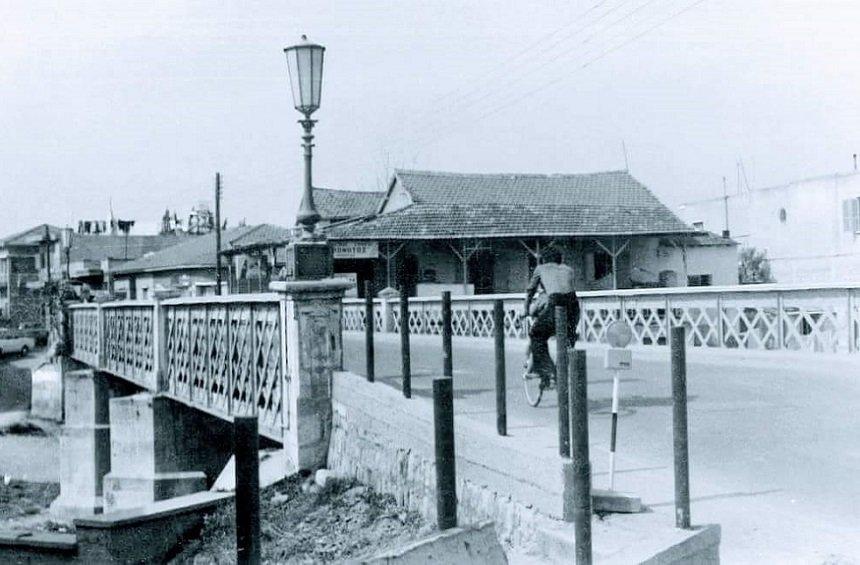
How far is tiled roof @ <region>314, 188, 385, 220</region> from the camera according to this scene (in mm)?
41781

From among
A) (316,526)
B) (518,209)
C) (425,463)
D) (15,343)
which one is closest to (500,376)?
(425,463)

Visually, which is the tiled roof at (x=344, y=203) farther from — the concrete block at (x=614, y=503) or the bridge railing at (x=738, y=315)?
the concrete block at (x=614, y=503)

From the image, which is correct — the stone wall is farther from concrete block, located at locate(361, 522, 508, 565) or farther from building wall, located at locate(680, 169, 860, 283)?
building wall, located at locate(680, 169, 860, 283)

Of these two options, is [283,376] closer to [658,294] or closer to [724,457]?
[724,457]

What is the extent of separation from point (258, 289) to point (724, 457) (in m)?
32.4

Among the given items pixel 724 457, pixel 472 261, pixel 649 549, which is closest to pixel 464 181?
pixel 472 261

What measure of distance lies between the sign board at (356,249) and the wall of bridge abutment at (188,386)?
773cm

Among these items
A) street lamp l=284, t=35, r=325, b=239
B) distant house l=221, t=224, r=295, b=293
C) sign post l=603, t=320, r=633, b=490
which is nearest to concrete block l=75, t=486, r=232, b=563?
street lamp l=284, t=35, r=325, b=239

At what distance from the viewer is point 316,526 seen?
825 cm

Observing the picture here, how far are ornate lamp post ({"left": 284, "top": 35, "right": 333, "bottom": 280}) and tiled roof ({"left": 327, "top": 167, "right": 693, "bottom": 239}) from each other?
838 inches

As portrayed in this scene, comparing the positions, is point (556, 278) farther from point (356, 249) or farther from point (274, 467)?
point (356, 249)

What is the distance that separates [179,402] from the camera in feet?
60.1

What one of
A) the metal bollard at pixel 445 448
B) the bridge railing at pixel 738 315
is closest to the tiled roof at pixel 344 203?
the bridge railing at pixel 738 315

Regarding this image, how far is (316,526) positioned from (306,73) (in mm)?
4197
